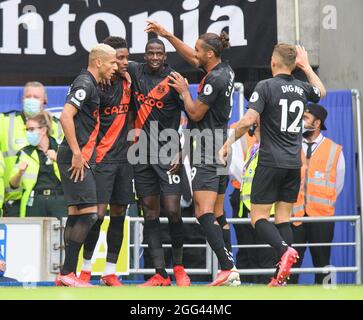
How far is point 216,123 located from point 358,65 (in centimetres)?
536

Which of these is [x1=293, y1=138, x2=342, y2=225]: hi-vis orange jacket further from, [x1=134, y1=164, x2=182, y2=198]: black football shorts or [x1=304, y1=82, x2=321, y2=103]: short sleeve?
[x1=134, y1=164, x2=182, y2=198]: black football shorts

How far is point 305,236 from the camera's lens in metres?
13.2

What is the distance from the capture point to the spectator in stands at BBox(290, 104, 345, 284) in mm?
13109

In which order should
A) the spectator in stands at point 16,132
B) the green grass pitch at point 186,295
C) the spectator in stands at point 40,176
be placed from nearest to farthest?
the green grass pitch at point 186,295 < the spectator in stands at point 40,176 < the spectator in stands at point 16,132

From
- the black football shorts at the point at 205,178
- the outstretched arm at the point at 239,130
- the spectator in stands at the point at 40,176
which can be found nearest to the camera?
the outstretched arm at the point at 239,130

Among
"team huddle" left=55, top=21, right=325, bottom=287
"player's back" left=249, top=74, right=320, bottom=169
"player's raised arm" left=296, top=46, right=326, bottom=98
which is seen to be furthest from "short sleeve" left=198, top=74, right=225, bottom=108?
"player's raised arm" left=296, top=46, right=326, bottom=98

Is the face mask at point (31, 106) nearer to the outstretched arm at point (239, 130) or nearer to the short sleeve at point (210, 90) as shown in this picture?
the short sleeve at point (210, 90)

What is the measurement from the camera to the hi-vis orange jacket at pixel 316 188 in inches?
516

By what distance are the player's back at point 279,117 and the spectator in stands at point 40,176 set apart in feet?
12.7

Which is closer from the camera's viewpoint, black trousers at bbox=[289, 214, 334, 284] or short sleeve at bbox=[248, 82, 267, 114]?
short sleeve at bbox=[248, 82, 267, 114]

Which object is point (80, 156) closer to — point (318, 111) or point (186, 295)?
point (186, 295)

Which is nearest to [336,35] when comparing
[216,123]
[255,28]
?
[255,28]

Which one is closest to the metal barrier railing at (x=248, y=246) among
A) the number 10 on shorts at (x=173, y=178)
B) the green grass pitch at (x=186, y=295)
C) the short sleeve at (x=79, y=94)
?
the number 10 on shorts at (x=173, y=178)

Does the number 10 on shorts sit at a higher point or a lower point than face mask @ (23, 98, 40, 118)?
lower
